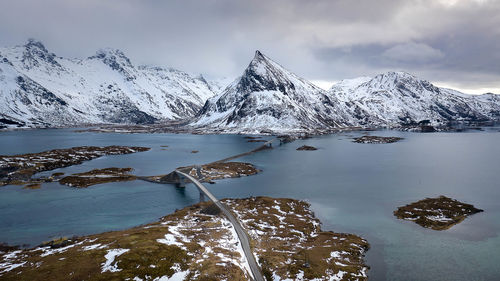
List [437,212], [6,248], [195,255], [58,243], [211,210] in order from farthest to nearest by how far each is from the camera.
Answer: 1. [211,210]
2. [437,212]
3. [6,248]
4. [58,243]
5. [195,255]

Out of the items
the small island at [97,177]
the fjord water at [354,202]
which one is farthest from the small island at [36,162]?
the small island at [97,177]

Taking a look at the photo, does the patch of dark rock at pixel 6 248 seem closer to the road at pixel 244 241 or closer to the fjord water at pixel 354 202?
the fjord water at pixel 354 202

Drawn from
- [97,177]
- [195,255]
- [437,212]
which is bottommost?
[437,212]

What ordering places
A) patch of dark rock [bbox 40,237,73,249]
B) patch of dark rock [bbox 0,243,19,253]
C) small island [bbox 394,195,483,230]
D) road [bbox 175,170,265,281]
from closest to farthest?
road [bbox 175,170,265,281], patch of dark rock [bbox 40,237,73,249], patch of dark rock [bbox 0,243,19,253], small island [bbox 394,195,483,230]

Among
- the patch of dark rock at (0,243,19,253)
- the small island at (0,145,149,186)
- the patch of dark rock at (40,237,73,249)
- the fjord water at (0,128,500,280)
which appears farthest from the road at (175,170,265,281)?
the small island at (0,145,149,186)

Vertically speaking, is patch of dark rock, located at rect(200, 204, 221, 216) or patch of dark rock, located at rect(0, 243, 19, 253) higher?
patch of dark rock, located at rect(200, 204, 221, 216)

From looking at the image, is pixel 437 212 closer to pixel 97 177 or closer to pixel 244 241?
pixel 244 241

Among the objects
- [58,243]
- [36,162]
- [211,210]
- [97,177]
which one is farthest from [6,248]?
[36,162]

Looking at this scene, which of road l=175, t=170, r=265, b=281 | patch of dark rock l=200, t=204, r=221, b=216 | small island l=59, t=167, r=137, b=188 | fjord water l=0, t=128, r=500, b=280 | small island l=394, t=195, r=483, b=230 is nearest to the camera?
road l=175, t=170, r=265, b=281

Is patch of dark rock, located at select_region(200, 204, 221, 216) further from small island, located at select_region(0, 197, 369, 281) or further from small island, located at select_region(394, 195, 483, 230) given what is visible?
small island, located at select_region(394, 195, 483, 230)
